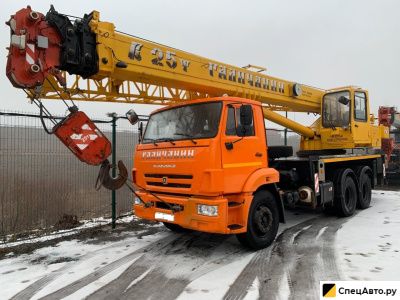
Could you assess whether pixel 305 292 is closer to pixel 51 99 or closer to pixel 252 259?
pixel 252 259

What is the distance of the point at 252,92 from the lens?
7.00 metres

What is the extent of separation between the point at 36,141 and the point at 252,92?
4.43 metres

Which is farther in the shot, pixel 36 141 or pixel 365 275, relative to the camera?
pixel 36 141

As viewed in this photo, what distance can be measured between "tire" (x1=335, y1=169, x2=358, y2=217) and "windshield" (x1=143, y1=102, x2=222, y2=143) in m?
4.19

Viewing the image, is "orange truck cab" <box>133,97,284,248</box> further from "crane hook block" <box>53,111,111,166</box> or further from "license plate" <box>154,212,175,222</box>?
"crane hook block" <box>53,111,111,166</box>

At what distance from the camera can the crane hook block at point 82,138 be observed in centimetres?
486

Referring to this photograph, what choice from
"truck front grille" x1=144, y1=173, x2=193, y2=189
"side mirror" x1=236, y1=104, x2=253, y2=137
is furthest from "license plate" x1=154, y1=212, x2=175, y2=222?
"side mirror" x1=236, y1=104, x2=253, y2=137

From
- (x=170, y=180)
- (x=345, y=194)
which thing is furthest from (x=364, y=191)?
(x=170, y=180)

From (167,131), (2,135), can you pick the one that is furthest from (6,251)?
(167,131)

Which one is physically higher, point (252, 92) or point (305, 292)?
point (252, 92)

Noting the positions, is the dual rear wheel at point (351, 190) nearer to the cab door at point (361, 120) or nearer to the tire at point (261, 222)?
the cab door at point (361, 120)

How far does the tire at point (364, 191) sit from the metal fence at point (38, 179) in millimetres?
6140

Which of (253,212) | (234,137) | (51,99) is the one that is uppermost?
(51,99)

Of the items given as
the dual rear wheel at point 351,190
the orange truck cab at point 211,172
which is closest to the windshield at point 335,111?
the dual rear wheel at point 351,190
